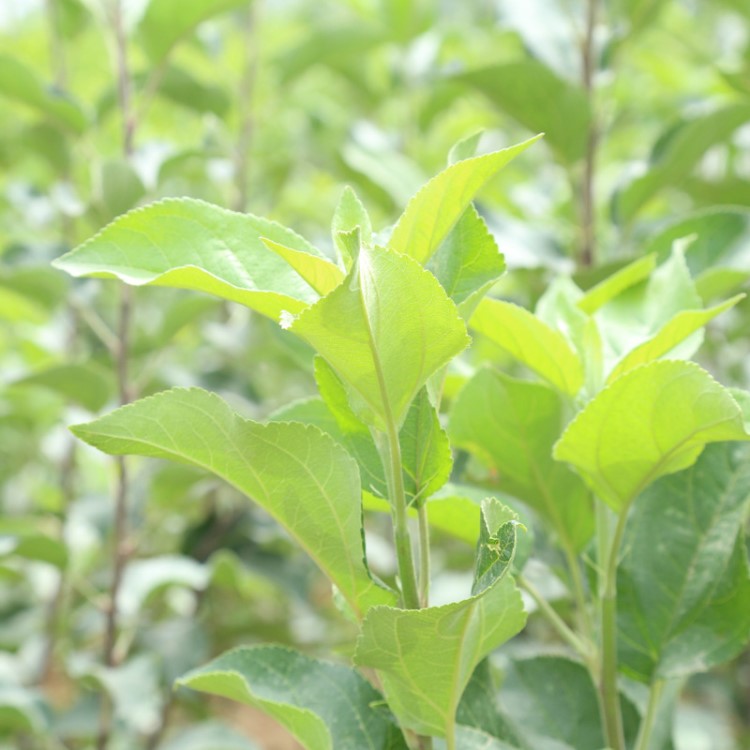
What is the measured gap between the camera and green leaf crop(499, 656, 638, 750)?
29.9 inches

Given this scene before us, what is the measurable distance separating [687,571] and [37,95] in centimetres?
111

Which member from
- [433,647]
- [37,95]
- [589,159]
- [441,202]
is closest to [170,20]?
[37,95]

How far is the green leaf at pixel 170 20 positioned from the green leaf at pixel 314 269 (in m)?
0.90

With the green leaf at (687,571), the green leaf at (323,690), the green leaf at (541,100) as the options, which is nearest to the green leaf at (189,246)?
the green leaf at (323,690)

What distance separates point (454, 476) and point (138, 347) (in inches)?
38.4

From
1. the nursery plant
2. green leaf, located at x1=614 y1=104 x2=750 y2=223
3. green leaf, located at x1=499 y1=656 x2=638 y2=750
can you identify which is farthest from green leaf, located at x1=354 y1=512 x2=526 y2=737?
green leaf, located at x1=614 y1=104 x2=750 y2=223

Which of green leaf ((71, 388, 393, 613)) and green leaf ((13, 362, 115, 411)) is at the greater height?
green leaf ((71, 388, 393, 613))

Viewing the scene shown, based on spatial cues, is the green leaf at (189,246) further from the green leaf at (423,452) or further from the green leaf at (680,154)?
the green leaf at (680,154)

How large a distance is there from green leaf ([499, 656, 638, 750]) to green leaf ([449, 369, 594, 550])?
0.38ft

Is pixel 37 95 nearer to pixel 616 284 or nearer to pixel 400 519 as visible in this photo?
pixel 616 284

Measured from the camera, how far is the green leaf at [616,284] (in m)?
0.75

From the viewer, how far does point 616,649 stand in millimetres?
707

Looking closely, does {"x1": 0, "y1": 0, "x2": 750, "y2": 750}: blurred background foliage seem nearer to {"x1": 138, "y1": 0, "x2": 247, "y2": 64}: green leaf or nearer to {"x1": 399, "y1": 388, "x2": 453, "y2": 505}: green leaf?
{"x1": 138, "y1": 0, "x2": 247, "y2": 64}: green leaf

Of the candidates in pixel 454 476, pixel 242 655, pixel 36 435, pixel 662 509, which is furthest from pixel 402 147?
pixel 242 655
